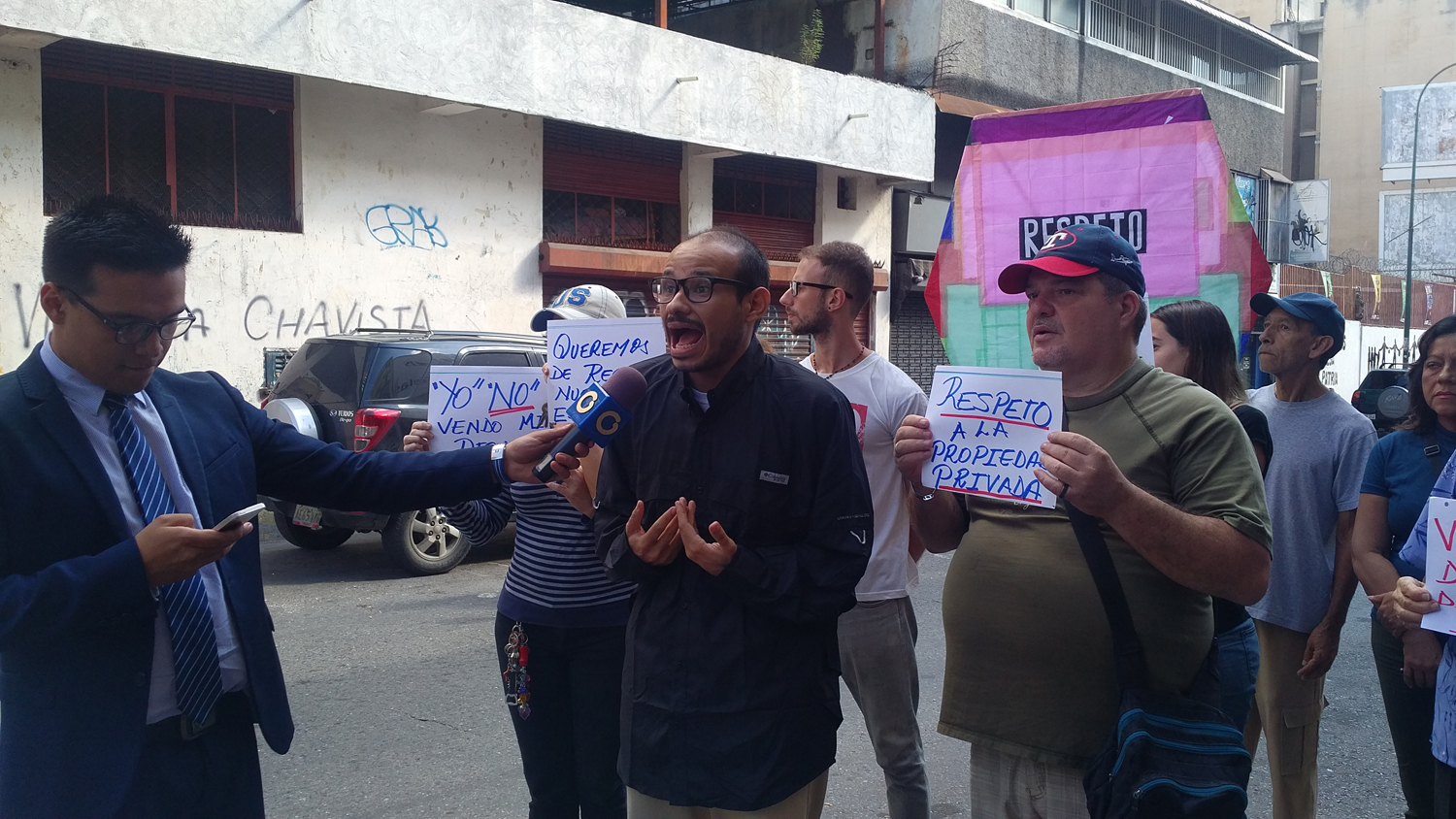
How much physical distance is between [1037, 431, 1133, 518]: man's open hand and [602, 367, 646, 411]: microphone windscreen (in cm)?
99

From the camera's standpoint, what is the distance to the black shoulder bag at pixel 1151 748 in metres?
2.46

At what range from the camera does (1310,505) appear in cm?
407

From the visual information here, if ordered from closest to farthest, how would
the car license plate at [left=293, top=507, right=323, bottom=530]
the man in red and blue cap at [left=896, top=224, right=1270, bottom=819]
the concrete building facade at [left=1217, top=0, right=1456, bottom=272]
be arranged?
the man in red and blue cap at [left=896, top=224, right=1270, bottom=819] < the car license plate at [left=293, top=507, right=323, bottom=530] < the concrete building facade at [left=1217, top=0, right=1456, bottom=272]

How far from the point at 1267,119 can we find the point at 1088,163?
112 feet

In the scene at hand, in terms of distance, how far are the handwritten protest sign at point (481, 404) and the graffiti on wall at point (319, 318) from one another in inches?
414

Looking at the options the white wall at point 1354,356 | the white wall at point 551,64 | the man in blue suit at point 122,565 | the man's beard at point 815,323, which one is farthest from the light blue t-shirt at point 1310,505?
the white wall at point 1354,356

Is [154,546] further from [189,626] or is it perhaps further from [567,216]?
[567,216]

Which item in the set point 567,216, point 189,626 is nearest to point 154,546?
point 189,626

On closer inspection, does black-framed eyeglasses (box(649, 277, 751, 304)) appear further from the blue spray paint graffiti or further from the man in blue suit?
the blue spray paint graffiti

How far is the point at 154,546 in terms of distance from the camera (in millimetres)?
2199

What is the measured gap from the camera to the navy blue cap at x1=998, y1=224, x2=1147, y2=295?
2820 millimetres

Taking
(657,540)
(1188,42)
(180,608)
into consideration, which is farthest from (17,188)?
(1188,42)

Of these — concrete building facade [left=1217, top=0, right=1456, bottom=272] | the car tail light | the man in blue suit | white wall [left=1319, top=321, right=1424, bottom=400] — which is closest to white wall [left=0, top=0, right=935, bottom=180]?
the car tail light

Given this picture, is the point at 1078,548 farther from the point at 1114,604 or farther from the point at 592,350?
the point at 592,350
